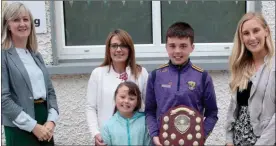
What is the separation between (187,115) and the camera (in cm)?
277

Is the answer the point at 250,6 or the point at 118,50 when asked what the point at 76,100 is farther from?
the point at 250,6

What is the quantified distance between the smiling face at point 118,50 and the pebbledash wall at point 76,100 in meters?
1.24

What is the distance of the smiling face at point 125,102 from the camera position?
120 inches

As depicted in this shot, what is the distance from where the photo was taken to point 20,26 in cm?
309

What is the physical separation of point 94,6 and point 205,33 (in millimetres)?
1209

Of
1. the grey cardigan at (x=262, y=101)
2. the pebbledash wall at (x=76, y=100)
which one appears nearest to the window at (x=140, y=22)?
the pebbledash wall at (x=76, y=100)

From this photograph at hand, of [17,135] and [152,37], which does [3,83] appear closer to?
[17,135]

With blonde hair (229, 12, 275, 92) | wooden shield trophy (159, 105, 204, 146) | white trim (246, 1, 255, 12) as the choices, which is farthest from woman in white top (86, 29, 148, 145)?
white trim (246, 1, 255, 12)

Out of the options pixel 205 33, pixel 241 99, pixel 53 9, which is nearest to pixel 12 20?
pixel 53 9

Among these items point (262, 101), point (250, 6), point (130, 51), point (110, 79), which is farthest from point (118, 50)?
point (250, 6)

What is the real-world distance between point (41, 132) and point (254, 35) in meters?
1.64

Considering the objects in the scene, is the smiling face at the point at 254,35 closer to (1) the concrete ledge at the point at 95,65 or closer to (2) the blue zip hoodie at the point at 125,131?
(2) the blue zip hoodie at the point at 125,131

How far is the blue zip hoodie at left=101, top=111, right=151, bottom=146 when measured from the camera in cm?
302

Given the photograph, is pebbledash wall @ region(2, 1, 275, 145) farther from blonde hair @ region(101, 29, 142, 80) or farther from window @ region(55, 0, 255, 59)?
blonde hair @ region(101, 29, 142, 80)
